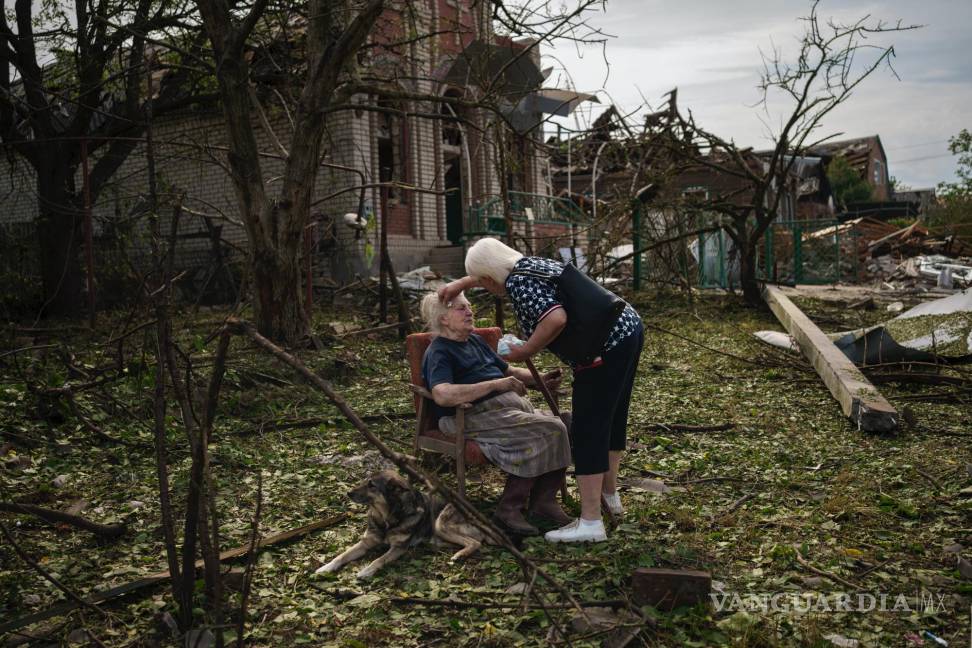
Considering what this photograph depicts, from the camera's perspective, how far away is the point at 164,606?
3.57 m

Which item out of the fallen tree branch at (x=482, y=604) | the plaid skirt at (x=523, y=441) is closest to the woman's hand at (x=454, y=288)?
the plaid skirt at (x=523, y=441)

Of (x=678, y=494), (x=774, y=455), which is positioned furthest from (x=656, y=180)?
(x=678, y=494)

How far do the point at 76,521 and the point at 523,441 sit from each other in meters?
2.38

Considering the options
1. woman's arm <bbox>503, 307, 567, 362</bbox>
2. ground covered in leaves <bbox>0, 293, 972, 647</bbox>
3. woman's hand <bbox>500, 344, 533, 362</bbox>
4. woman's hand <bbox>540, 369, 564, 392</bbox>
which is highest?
woman's arm <bbox>503, 307, 567, 362</bbox>

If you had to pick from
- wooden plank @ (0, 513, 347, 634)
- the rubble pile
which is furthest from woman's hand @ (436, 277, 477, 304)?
the rubble pile

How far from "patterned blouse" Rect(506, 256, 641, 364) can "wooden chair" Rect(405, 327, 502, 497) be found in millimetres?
753

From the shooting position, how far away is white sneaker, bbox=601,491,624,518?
179 inches

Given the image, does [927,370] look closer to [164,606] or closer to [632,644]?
[632,644]

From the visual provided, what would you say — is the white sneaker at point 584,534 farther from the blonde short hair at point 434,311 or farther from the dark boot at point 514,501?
the blonde short hair at point 434,311

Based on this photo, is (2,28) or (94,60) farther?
(2,28)

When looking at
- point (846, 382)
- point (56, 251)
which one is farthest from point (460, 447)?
point (56, 251)

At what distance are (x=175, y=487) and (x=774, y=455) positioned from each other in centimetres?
423

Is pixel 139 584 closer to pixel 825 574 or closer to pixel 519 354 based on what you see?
pixel 519 354

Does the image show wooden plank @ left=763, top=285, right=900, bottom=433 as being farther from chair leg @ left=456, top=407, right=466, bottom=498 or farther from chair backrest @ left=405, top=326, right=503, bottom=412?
chair leg @ left=456, top=407, right=466, bottom=498
